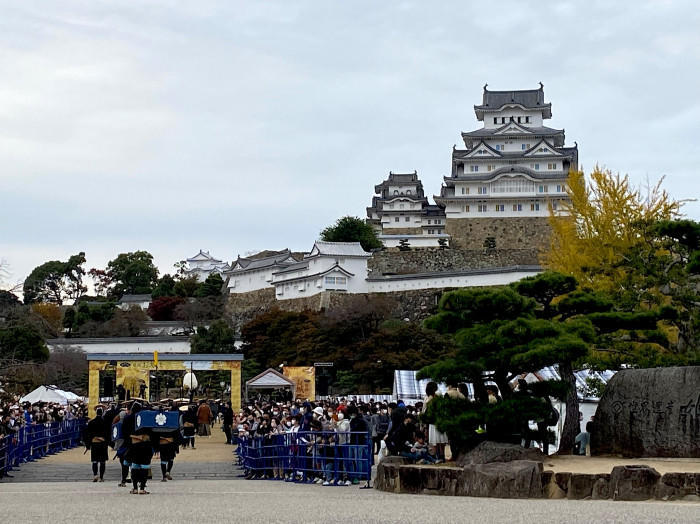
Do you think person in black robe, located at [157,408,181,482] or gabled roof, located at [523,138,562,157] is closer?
person in black robe, located at [157,408,181,482]

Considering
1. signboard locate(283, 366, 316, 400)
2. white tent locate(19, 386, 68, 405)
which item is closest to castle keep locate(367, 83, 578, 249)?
signboard locate(283, 366, 316, 400)

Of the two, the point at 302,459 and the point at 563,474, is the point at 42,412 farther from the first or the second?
the point at 563,474

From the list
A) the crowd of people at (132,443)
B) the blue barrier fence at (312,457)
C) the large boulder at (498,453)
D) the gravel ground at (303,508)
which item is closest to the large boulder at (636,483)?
the gravel ground at (303,508)

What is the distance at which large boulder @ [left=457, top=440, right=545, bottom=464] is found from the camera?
496 inches

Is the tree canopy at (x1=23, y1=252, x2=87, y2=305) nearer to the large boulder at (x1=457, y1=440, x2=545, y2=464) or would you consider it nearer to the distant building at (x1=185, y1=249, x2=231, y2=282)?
the distant building at (x1=185, y1=249, x2=231, y2=282)

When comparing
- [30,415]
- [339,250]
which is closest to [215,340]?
[339,250]

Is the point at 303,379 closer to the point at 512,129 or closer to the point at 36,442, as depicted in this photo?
the point at 36,442

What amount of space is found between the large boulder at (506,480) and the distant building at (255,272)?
4771 cm

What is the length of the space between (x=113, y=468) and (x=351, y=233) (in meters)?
45.7

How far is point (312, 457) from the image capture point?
1466cm

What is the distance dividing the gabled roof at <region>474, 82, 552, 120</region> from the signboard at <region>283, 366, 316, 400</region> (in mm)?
37742

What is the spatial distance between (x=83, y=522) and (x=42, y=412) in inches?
626

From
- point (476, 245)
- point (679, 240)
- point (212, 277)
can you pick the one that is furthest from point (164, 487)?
point (212, 277)

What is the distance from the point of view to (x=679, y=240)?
16594mm
